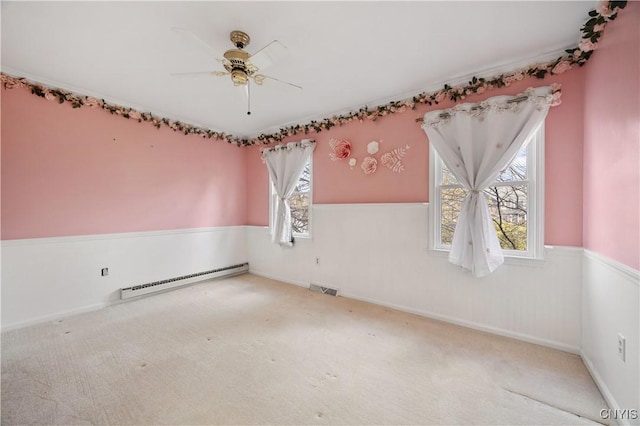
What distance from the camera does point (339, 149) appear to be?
3531mm

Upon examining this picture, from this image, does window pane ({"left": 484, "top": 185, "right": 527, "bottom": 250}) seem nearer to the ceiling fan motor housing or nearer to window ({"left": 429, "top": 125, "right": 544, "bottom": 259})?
window ({"left": 429, "top": 125, "right": 544, "bottom": 259})

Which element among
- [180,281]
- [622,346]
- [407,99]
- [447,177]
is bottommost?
[180,281]

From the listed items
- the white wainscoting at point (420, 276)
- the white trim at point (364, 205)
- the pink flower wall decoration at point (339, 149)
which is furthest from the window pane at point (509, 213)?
the pink flower wall decoration at point (339, 149)

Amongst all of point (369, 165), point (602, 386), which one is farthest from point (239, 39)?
point (602, 386)

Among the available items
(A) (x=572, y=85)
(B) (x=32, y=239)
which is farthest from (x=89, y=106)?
(A) (x=572, y=85)

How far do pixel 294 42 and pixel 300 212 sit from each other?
2.53 meters

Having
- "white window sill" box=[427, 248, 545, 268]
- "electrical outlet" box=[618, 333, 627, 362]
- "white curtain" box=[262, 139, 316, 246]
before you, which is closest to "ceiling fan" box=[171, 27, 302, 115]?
"white curtain" box=[262, 139, 316, 246]

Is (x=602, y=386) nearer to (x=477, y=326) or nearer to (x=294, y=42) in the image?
(x=477, y=326)

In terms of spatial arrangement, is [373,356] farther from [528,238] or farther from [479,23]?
[479,23]

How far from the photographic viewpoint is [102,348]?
2.22m

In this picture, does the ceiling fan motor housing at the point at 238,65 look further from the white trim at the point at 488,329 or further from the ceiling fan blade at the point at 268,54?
the white trim at the point at 488,329

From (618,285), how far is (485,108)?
174 centimetres

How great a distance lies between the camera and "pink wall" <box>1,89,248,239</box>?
2635 millimetres

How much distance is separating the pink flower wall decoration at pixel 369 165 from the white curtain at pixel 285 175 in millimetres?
955
